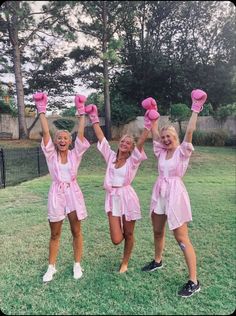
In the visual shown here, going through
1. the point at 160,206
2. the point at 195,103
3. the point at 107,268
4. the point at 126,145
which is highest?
the point at 195,103

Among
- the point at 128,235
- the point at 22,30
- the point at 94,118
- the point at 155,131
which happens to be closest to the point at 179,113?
the point at 155,131

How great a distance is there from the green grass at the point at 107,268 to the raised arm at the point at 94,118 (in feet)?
0.52

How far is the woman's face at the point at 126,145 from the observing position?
2.92ft

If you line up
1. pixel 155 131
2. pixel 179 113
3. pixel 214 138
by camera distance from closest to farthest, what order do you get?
1. pixel 155 131
2. pixel 179 113
3. pixel 214 138

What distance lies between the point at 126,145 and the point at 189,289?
40 cm

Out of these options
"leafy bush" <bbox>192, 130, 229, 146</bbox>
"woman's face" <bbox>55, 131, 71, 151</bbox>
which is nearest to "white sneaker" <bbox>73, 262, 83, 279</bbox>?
"woman's face" <bbox>55, 131, 71, 151</bbox>

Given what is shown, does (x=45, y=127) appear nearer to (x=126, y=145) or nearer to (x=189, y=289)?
(x=126, y=145)

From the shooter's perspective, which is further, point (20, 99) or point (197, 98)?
point (20, 99)

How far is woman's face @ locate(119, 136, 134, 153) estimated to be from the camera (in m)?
0.89

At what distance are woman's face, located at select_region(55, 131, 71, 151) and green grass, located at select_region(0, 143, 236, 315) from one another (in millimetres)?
258

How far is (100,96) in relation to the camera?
3.43 ft

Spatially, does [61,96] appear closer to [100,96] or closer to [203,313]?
[100,96]

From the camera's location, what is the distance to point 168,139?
0.83 metres

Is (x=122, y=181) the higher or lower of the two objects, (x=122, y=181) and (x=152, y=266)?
the higher
